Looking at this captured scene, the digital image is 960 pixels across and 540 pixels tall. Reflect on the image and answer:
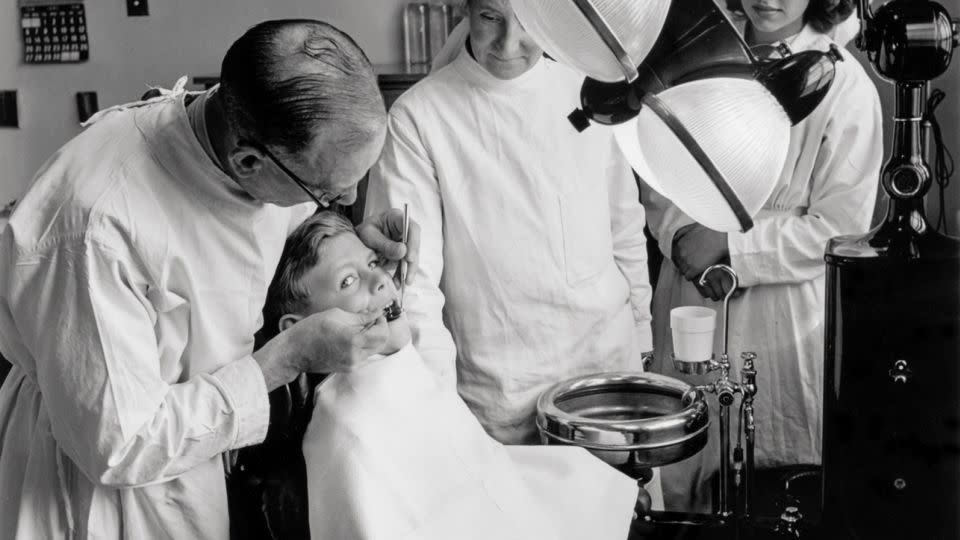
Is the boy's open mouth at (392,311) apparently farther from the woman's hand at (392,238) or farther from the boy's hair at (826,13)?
the boy's hair at (826,13)

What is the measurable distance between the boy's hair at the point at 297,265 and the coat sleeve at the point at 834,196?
1036mm

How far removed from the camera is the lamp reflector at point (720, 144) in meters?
1.07

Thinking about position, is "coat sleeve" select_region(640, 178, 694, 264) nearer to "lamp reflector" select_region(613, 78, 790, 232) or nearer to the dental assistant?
the dental assistant

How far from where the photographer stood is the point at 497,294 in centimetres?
222

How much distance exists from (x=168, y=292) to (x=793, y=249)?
4.92 feet

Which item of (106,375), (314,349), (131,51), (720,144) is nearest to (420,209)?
(314,349)

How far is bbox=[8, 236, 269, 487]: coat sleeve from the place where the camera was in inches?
53.1

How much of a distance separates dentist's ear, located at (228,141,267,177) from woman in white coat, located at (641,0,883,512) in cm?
129

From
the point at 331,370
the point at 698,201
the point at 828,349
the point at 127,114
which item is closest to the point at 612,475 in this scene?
the point at 828,349

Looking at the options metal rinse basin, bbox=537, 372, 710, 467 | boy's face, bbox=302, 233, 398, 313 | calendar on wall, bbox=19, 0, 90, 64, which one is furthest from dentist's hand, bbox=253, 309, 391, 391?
calendar on wall, bbox=19, 0, 90, 64

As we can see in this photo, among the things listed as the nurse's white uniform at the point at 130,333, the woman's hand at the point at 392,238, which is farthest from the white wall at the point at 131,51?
the nurse's white uniform at the point at 130,333

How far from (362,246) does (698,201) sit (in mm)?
927

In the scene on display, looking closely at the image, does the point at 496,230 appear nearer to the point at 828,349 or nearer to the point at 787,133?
the point at 828,349

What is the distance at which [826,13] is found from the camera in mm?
2445
